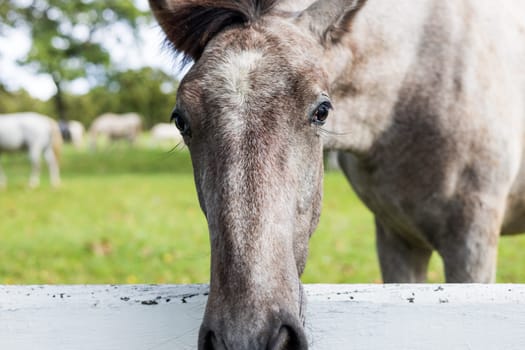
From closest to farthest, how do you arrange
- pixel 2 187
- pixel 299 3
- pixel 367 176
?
pixel 299 3
pixel 367 176
pixel 2 187

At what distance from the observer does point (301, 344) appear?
4.61ft

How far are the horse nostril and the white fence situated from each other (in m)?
0.08

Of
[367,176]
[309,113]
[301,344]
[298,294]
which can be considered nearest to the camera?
[301,344]

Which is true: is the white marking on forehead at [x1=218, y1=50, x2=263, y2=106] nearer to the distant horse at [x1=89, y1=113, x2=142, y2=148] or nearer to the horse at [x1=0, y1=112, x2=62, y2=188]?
the horse at [x1=0, y1=112, x2=62, y2=188]

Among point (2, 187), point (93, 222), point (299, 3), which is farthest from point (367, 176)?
point (2, 187)

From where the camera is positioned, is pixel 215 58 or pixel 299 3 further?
pixel 299 3

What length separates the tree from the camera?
17922 mm

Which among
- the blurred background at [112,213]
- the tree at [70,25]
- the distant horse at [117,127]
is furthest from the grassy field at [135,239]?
the distant horse at [117,127]

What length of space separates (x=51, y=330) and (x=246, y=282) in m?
0.52

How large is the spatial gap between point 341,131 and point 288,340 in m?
1.41

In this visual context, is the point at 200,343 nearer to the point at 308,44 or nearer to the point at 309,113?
the point at 309,113

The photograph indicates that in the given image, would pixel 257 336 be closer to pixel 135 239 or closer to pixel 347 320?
pixel 347 320

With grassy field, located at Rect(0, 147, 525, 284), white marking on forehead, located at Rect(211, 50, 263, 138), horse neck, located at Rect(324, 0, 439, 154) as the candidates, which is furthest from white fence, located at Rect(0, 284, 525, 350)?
grassy field, located at Rect(0, 147, 525, 284)

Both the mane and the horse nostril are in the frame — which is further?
the mane
